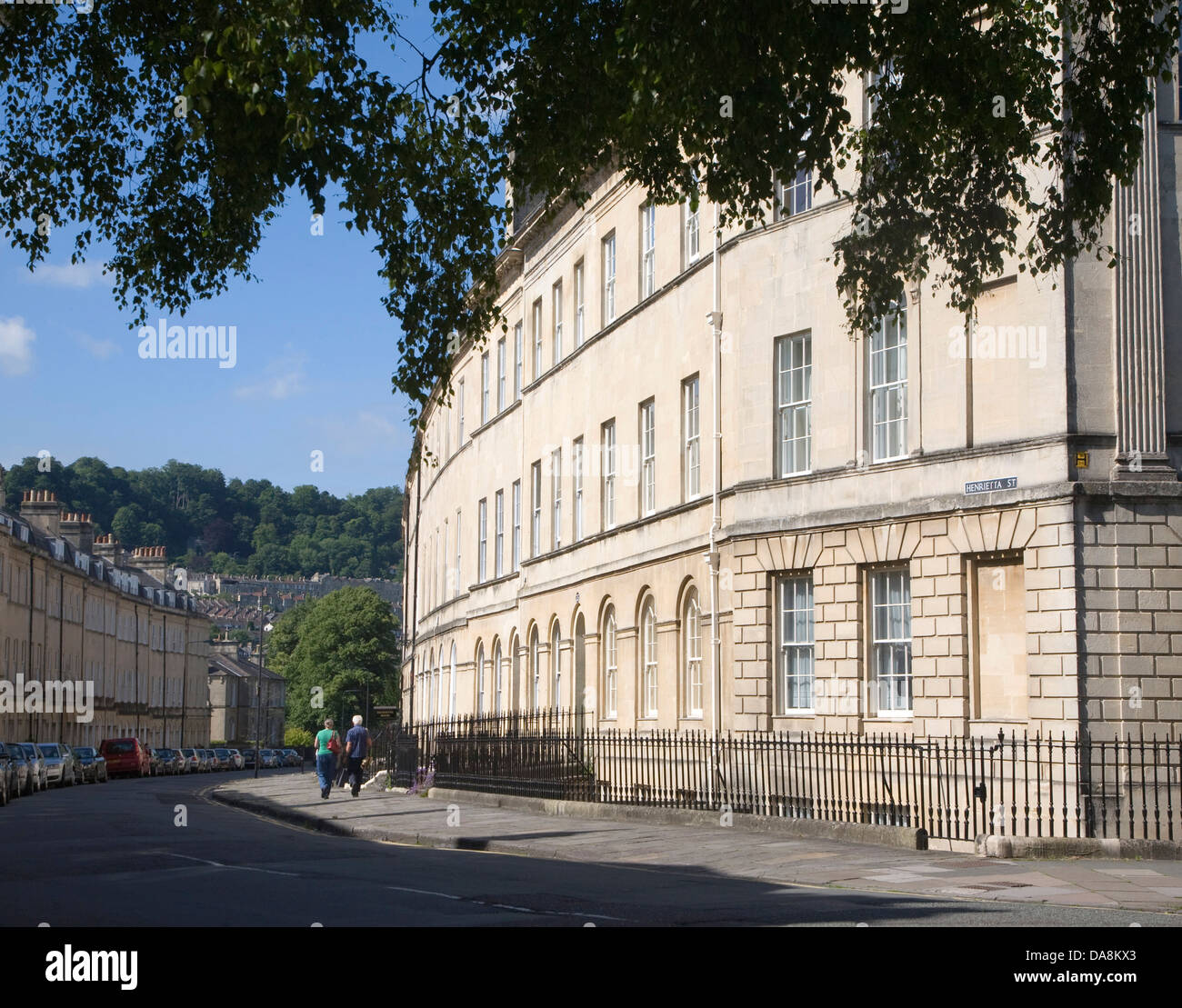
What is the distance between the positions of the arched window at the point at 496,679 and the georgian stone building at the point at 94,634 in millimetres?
30080

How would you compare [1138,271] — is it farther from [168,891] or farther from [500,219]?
[168,891]

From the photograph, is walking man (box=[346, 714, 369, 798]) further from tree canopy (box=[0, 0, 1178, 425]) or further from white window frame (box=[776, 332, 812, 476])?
tree canopy (box=[0, 0, 1178, 425])

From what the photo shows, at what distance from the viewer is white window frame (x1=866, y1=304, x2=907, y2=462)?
80.8ft

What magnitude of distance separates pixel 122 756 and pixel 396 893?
A: 191ft

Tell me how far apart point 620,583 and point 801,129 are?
2244 cm

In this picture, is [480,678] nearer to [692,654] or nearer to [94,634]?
[692,654]

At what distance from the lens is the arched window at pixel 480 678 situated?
167ft

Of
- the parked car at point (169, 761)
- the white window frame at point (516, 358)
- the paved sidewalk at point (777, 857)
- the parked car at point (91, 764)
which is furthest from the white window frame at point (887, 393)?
the parked car at point (169, 761)

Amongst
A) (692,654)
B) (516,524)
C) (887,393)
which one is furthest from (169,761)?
(887,393)

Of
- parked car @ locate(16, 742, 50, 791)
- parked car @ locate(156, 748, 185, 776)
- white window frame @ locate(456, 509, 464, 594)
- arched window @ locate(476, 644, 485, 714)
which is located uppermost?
white window frame @ locate(456, 509, 464, 594)

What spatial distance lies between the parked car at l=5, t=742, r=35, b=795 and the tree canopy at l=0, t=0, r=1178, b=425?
89.6ft

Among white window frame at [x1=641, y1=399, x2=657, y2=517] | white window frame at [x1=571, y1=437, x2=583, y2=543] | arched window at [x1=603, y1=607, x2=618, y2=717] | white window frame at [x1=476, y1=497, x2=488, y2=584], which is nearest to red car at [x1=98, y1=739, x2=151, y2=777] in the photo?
white window frame at [x1=476, y1=497, x2=488, y2=584]

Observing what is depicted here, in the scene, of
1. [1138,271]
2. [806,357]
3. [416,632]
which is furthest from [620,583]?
[416,632]

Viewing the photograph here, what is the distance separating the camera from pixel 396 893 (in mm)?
13227
